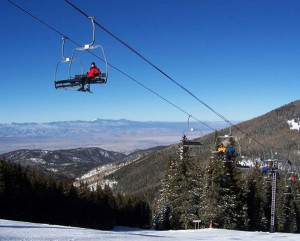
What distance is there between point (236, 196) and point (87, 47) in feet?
107

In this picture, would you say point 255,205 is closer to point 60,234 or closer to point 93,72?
point 60,234

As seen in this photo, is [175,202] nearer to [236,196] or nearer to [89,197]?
[236,196]

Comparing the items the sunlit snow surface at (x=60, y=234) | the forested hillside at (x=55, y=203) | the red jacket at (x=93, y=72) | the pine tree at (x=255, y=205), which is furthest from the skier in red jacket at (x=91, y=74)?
the forested hillside at (x=55, y=203)

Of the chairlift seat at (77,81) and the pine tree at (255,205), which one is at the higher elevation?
the chairlift seat at (77,81)

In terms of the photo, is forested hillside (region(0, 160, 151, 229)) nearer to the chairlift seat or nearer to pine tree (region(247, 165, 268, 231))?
pine tree (region(247, 165, 268, 231))

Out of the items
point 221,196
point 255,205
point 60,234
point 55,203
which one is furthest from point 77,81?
point 55,203

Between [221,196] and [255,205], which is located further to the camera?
[255,205]

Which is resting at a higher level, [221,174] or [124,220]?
[221,174]

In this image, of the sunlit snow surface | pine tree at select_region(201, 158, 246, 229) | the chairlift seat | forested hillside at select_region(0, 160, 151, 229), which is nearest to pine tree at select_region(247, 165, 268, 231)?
pine tree at select_region(201, 158, 246, 229)

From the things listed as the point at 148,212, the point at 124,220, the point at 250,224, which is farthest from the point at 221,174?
the point at 148,212

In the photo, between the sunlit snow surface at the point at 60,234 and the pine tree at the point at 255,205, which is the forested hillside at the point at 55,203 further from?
the sunlit snow surface at the point at 60,234

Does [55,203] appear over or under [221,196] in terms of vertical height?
under

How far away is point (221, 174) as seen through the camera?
127 ft

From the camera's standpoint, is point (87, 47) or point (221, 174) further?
point (221, 174)
